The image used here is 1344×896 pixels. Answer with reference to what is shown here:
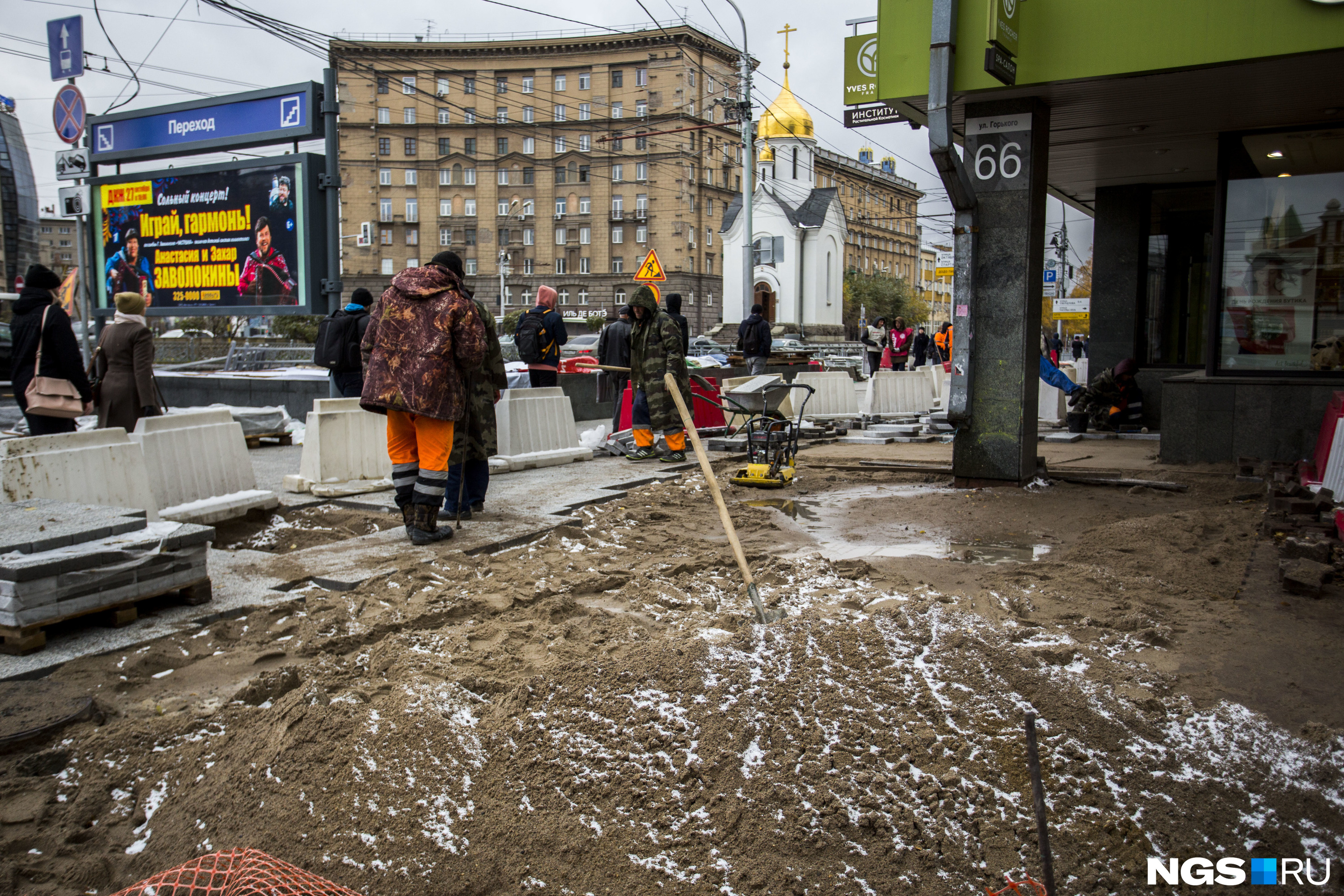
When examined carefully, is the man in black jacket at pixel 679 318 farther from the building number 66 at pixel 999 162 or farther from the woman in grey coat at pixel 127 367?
the woman in grey coat at pixel 127 367

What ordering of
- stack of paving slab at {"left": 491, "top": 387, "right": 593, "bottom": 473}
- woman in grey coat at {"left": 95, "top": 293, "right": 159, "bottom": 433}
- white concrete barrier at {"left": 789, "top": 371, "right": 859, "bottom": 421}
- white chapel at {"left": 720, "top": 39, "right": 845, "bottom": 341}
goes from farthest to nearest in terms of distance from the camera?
white chapel at {"left": 720, "top": 39, "right": 845, "bottom": 341}
white concrete barrier at {"left": 789, "top": 371, "right": 859, "bottom": 421}
stack of paving slab at {"left": 491, "top": 387, "right": 593, "bottom": 473}
woman in grey coat at {"left": 95, "top": 293, "right": 159, "bottom": 433}

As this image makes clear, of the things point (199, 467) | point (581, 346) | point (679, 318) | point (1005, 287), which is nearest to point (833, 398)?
point (679, 318)

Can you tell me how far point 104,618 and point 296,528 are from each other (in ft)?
7.59

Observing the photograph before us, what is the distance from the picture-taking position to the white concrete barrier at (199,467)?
642 cm

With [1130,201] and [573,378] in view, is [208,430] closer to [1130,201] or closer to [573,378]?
[573,378]

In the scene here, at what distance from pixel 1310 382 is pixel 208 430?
990cm

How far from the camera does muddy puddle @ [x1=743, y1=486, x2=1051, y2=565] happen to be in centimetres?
601

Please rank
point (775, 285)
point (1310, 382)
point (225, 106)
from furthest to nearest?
1. point (775, 285)
2. point (225, 106)
3. point (1310, 382)

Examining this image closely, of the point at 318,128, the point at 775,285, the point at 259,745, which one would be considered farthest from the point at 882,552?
the point at 775,285

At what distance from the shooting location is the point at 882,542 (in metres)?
6.48

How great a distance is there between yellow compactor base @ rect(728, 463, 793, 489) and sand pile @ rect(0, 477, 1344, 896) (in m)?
4.26

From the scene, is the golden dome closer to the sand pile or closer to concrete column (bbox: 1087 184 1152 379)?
concrete column (bbox: 1087 184 1152 379)

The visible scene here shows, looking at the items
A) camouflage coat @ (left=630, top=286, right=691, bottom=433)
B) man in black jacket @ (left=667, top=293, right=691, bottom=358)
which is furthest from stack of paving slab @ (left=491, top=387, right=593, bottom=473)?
man in black jacket @ (left=667, top=293, right=691, bottom=358)

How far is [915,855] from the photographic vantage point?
2730mm
